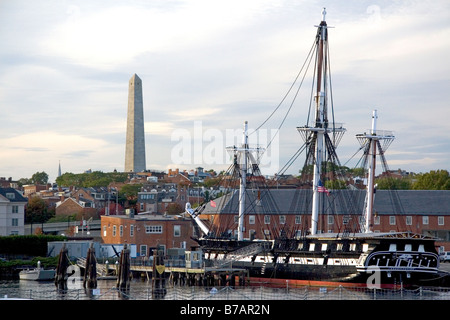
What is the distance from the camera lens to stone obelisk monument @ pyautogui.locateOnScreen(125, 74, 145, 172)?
157 m

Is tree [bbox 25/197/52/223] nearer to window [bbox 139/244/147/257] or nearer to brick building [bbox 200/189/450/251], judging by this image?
brick building [bbox 200/189/450/251]

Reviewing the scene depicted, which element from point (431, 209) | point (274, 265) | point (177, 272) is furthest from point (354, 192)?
point (177, 272)

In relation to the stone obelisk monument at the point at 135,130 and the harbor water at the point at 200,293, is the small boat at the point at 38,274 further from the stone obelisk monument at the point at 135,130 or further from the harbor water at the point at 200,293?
the stone obelisk monument at the point at 135,130

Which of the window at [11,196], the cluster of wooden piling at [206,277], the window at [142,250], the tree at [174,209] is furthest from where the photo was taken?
the tree at [174,209]

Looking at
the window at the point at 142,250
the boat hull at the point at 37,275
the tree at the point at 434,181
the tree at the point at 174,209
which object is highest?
the tree at the point at 434,181

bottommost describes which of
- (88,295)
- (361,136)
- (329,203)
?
(88,295)

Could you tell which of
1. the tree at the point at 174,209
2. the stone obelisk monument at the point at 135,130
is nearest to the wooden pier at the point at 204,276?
the tree at the point at 174,209

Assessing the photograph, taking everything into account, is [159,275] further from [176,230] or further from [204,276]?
[176,230]

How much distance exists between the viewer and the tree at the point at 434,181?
11581cm

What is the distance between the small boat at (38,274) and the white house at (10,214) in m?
24.6

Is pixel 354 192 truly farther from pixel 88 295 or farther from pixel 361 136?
pixel 88 295

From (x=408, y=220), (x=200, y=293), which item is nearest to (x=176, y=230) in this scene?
(x=408, y=220)

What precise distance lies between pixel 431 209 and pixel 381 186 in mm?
33674
